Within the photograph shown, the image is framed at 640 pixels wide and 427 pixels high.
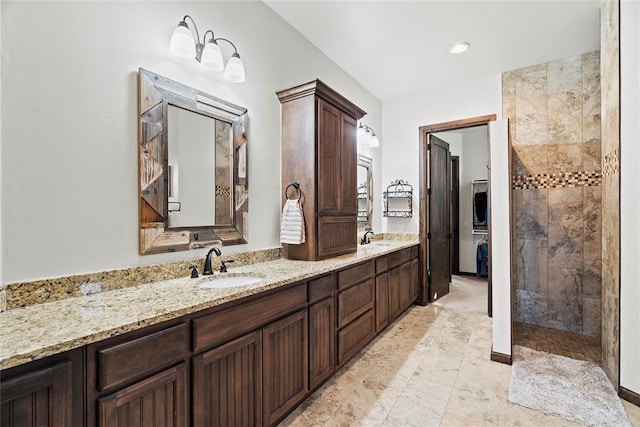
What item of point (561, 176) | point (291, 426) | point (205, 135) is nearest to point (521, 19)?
point (561, 176)

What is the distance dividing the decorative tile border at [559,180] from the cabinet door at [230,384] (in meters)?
3.33

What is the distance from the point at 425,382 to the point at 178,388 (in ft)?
5.72

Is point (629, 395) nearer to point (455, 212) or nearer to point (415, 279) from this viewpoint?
point (415, 279)

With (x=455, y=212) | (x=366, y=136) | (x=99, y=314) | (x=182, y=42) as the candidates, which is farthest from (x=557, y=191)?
(x=99, y=314)

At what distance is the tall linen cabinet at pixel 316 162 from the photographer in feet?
7.76

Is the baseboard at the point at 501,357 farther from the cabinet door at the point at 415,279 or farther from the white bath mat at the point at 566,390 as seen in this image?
the cabinet door at the point at 415,279

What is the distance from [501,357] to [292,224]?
2002mm

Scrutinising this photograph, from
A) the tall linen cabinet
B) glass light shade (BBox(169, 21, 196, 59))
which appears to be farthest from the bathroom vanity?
glass light shade (BBox(169, 21, 196, 59))

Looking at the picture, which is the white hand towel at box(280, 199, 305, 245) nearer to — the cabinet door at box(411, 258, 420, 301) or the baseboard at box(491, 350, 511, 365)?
the baseboard at box(491, 350, 511, 365)

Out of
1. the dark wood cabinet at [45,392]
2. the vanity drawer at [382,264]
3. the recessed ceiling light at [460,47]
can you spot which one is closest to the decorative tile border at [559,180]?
the recessed ceiling light at [460,47]

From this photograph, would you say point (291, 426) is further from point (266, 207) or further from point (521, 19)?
point (521, 19)

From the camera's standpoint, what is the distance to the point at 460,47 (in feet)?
9.89

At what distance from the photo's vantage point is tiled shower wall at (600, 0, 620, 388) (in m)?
2.09

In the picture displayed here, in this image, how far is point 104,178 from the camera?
1470 millimetres
